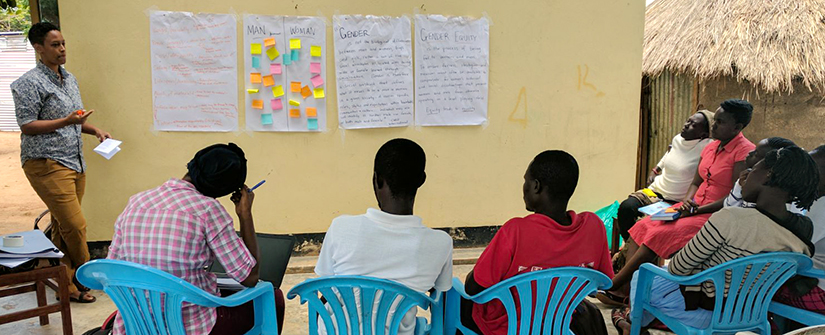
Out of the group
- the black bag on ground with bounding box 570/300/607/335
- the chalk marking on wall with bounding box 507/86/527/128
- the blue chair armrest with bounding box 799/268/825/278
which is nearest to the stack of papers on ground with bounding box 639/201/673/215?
the blue chair armrest with bounding box 799/268/825/278

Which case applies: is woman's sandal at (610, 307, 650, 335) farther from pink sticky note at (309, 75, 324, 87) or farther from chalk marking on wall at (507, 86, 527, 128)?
pink sticky note at (309, 75, 324, 87)

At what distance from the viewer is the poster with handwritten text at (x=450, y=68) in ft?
16.1

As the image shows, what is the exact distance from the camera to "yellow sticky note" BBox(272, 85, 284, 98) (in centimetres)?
469

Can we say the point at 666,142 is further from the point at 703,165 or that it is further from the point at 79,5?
the point at 79,5

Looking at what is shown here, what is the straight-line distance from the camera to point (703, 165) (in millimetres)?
4020

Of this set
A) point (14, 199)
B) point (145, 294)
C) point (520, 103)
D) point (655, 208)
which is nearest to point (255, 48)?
point (520, 103)

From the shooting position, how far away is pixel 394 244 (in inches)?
82.4

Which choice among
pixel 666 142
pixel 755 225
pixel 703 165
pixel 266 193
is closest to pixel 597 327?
pixel 755 225

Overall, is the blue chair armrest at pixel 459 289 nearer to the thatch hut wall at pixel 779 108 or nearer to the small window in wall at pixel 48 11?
the small window in wall at pixel 48 11

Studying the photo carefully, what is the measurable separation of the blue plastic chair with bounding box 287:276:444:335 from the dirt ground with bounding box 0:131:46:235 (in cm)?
640

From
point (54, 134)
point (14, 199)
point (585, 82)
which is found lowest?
point (14, 199)

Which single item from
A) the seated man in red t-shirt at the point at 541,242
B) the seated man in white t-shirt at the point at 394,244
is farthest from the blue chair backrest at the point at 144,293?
the seated man in red t-shirt at the point at 541,242

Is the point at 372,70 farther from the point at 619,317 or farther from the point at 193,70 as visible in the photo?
the point at 619,317

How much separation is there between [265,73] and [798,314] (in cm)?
392
